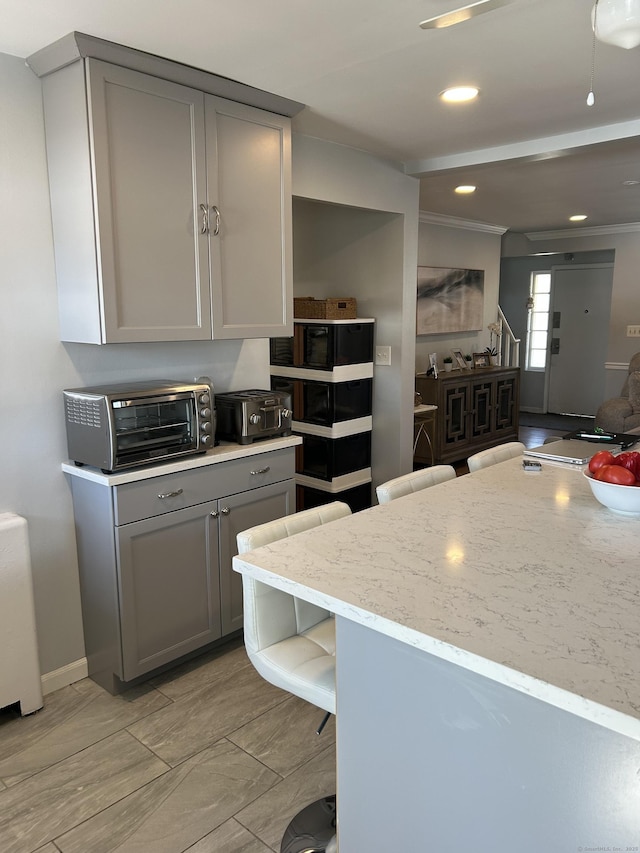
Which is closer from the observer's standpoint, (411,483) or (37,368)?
(411,483)

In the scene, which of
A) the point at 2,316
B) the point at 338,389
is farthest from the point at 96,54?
the point at 338,389

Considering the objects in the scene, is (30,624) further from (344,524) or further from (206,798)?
(344,524)

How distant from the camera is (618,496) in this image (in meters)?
1.85

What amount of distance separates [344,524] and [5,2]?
178cm

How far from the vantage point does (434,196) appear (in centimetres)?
527

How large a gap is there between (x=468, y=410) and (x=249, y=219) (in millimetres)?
4002

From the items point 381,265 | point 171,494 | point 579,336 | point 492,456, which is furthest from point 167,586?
point 579,336

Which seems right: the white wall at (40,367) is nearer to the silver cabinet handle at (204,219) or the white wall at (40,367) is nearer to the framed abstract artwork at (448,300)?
the silver cabinet handle at (204,219)

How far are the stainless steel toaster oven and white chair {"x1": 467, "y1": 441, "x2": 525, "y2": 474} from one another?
1082mm

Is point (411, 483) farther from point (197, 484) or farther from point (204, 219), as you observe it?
point (204, 219)

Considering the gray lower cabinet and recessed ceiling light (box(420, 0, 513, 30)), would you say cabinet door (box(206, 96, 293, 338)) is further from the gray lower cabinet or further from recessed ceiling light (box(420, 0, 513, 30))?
recessed ceiling light (box(420, 0, 513, 30))

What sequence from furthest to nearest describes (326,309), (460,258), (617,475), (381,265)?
1. (460,258)
2. (381,265)
3. (326,309)
4. (617,475)

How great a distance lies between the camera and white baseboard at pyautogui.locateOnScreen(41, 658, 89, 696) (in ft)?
8.56

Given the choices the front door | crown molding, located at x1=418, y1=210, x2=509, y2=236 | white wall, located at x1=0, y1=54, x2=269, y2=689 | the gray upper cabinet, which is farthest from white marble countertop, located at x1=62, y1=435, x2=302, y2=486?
the front door
